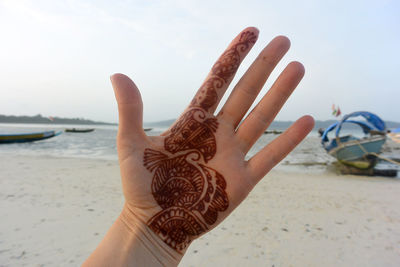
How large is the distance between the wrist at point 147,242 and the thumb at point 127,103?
674mm

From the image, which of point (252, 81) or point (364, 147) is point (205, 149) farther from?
point (364, 147)

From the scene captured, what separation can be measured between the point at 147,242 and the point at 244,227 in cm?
272

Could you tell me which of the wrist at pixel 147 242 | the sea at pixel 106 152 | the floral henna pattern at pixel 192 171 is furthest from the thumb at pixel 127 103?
the sea at pixel 106 152

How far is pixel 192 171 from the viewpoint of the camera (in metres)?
1.81

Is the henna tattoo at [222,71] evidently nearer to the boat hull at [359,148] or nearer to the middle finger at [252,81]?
the middle finger at [252,81]

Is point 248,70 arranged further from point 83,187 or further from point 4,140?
point 4,140

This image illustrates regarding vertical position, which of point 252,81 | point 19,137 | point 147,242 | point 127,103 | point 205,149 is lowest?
point 19,137

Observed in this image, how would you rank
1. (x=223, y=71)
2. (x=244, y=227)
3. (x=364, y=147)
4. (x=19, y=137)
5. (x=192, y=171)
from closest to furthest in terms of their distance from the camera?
1. (x=192, y=171)
2. (x=223, y=71)
3. (x=244, y=227)
4. (x=364, y=147)
5. (x=19, y=137)

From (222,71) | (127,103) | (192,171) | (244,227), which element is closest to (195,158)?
(192,171)

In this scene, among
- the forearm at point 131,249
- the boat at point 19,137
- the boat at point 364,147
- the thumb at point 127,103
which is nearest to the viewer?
the forearm at point 131,249

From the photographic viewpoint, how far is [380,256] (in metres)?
3.11

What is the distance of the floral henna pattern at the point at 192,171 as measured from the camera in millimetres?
1689

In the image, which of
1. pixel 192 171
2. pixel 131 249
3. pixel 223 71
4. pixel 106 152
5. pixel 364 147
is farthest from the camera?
pixel 106 152

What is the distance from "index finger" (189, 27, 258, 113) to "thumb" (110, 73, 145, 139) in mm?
517
